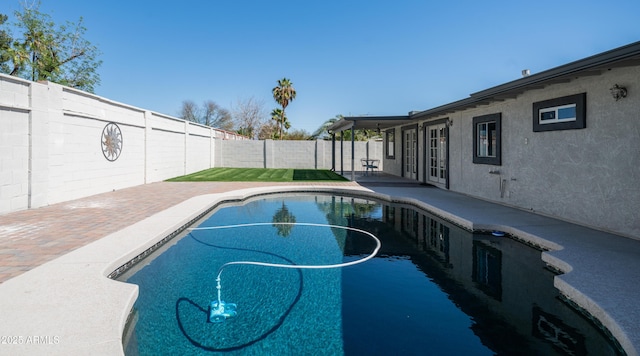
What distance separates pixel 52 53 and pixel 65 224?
2529cm

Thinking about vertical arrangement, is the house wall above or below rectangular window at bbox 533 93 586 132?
below

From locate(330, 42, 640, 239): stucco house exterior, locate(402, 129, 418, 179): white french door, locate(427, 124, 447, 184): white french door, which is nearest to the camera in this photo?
locate(330, 42, 640, 239): stucco house exterior

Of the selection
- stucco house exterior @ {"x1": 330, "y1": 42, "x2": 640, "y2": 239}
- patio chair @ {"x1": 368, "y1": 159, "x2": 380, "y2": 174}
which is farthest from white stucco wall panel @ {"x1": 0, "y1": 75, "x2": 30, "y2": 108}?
patio chair @ {"x1": 368, "y1": 159, "x2": 380, "y2": 174}

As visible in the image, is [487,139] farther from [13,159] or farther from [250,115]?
[250,115]

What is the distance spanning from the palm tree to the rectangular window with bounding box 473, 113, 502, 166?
29107 mm

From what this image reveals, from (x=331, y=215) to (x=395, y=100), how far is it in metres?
32.8

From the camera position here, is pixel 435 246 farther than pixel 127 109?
No

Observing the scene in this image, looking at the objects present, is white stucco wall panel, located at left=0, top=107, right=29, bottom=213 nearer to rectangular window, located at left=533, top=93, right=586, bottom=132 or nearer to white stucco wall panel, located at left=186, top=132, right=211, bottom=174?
white stucco wall panel, located at left=186, top=132, right=211, bottom=174

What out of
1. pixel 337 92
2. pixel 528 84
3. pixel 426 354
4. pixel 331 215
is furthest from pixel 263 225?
pixel 337 92

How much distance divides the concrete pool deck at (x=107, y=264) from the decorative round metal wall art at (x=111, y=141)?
2838 mm

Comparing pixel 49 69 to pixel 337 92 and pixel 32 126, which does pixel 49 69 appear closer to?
pixel 32 126

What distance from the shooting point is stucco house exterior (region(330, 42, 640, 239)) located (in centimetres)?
584

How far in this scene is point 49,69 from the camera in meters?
25.1

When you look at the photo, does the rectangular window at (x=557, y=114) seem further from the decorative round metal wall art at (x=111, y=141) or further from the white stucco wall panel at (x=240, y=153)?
the white stucco wall panel at (x=240, y=153)
